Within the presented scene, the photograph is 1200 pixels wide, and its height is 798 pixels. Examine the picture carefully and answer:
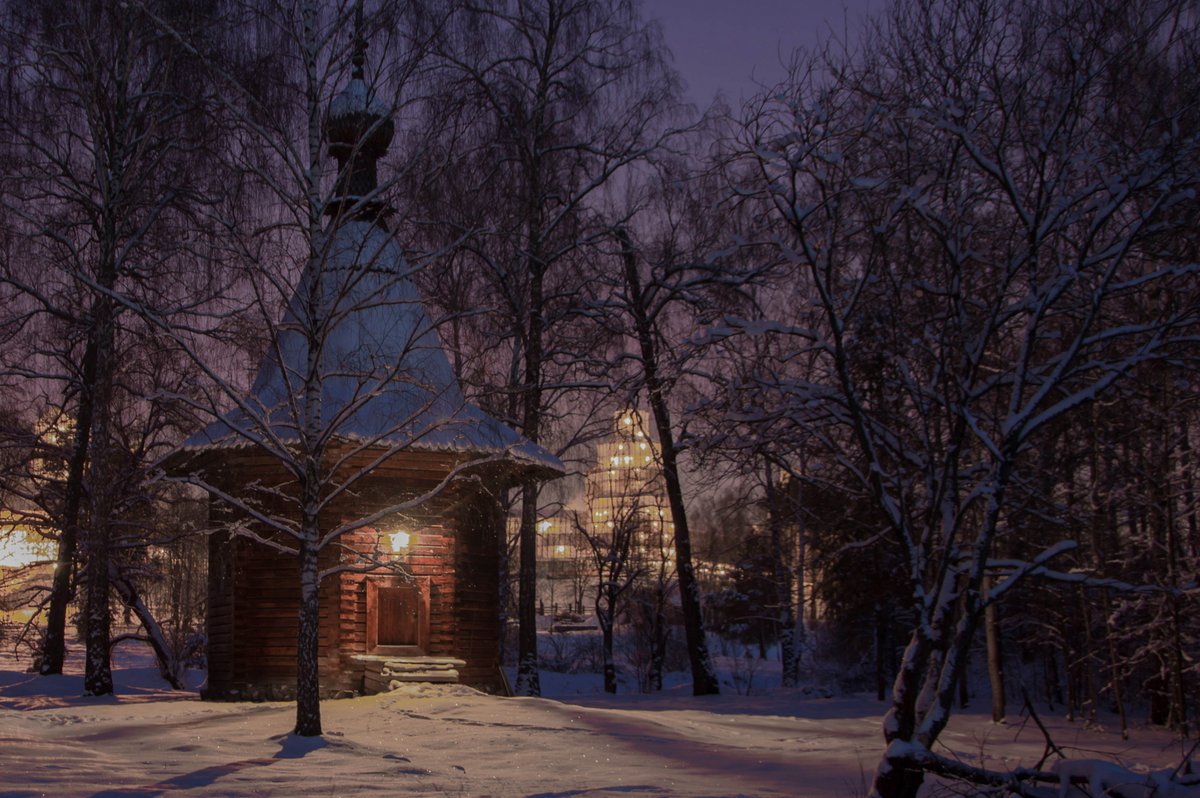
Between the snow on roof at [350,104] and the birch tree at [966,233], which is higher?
the snow on roof at [350,104]

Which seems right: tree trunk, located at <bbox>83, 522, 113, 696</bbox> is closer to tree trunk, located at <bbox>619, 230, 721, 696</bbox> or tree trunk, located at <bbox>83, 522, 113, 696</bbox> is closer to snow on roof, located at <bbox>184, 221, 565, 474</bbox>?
snow on roof, located at <bbox>184, 221, 565, 474</bbox>

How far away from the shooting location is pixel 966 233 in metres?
9.37

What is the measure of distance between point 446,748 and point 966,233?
7.55 metres

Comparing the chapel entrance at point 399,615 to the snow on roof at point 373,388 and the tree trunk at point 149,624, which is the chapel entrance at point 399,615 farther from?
the tree trunk at point 149,624

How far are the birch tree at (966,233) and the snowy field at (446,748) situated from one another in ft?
5.83

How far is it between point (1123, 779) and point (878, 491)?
293 centimetres

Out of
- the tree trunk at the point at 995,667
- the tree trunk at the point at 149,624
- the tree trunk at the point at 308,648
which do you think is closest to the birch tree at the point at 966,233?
the tree trunk at the point at 308,648

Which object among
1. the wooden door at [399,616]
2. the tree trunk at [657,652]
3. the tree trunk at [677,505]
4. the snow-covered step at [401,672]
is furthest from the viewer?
the tree trunk at [657,652]

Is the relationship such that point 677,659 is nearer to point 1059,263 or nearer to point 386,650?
point 386,650

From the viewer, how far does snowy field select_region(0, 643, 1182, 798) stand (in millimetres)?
9531

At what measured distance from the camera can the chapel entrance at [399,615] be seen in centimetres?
1777

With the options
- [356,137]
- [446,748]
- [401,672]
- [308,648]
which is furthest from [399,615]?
[356,137]

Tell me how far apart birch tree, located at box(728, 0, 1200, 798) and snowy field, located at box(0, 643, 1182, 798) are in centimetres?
178

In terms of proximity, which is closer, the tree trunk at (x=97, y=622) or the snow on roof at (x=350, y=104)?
the tree trunk at (x=97, y=622)
